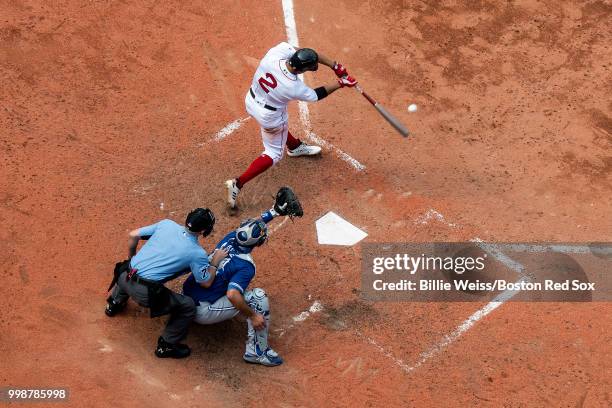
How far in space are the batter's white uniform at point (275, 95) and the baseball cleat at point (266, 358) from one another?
8.59ft

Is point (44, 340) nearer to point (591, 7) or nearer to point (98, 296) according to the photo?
point (98, 296)

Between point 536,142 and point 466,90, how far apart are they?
131 cm

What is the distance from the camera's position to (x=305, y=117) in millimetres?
11375

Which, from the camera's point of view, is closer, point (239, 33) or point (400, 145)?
point (400, 145)

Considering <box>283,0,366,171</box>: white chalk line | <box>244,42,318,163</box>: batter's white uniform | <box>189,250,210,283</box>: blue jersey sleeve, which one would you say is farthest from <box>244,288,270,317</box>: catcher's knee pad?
<box>283,0,366,171</box>: white chalk line

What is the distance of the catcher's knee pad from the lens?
8.31 metres

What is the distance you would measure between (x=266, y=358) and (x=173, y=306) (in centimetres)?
110

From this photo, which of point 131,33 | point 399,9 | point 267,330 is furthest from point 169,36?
point 267,330

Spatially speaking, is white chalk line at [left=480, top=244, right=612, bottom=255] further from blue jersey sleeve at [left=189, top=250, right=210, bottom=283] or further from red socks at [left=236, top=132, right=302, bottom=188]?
blue jersey sleeve at [left=189, top=250, right=210, bottom=283]

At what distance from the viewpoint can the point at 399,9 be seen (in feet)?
42.5

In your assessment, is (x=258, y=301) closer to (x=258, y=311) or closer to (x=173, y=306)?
(x=258, y=311)

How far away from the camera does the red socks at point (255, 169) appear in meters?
9.90

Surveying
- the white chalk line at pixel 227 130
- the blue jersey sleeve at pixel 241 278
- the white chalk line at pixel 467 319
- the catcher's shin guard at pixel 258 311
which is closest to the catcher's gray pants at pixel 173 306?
the blue jersey sleeve at pixel 241 278

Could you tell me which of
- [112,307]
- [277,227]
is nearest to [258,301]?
[112,307]
